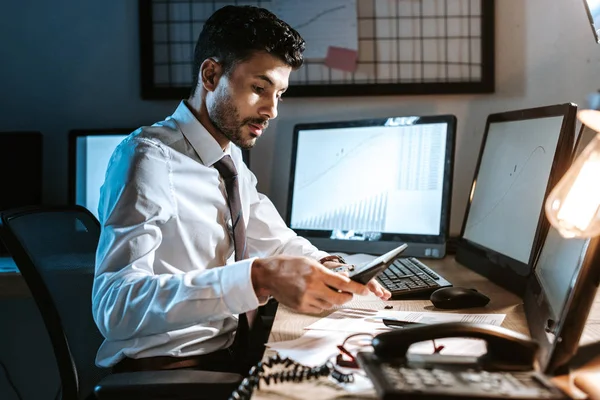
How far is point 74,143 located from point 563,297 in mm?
1603

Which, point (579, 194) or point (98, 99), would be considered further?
point (98, 99)

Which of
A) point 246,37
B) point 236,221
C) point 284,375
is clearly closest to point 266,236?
point 236,221

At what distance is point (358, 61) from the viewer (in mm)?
2100

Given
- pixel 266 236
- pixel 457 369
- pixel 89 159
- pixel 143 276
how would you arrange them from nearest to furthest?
pixel 457 369 < pixel 143 276 < pixel 266 236 < pixel 89 159

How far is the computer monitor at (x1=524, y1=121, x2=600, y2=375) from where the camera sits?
0.82 m

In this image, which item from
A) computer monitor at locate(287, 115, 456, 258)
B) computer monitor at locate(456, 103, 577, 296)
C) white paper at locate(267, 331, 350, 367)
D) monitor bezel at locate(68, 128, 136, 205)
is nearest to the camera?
white paper at locate(267, 331, 350, 367)

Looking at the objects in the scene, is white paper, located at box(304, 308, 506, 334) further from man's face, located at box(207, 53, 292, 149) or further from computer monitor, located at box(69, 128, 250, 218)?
computer monitor, located at box(69, 128, 250, 218)

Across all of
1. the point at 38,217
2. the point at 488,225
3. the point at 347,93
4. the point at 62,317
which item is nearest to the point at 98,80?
the point at 347,93

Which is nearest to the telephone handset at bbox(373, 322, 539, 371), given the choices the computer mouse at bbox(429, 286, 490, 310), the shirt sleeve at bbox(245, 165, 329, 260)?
the computer mouse at bbox(429, 286, 490, 310)

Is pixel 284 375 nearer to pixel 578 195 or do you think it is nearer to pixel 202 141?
pixel 578 195

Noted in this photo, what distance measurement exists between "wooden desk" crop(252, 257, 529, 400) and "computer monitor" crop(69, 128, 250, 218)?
791 mm

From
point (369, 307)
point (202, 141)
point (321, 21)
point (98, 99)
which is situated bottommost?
point (369, 307)

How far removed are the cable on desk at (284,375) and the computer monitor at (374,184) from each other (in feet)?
3.25

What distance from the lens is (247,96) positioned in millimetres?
1476
